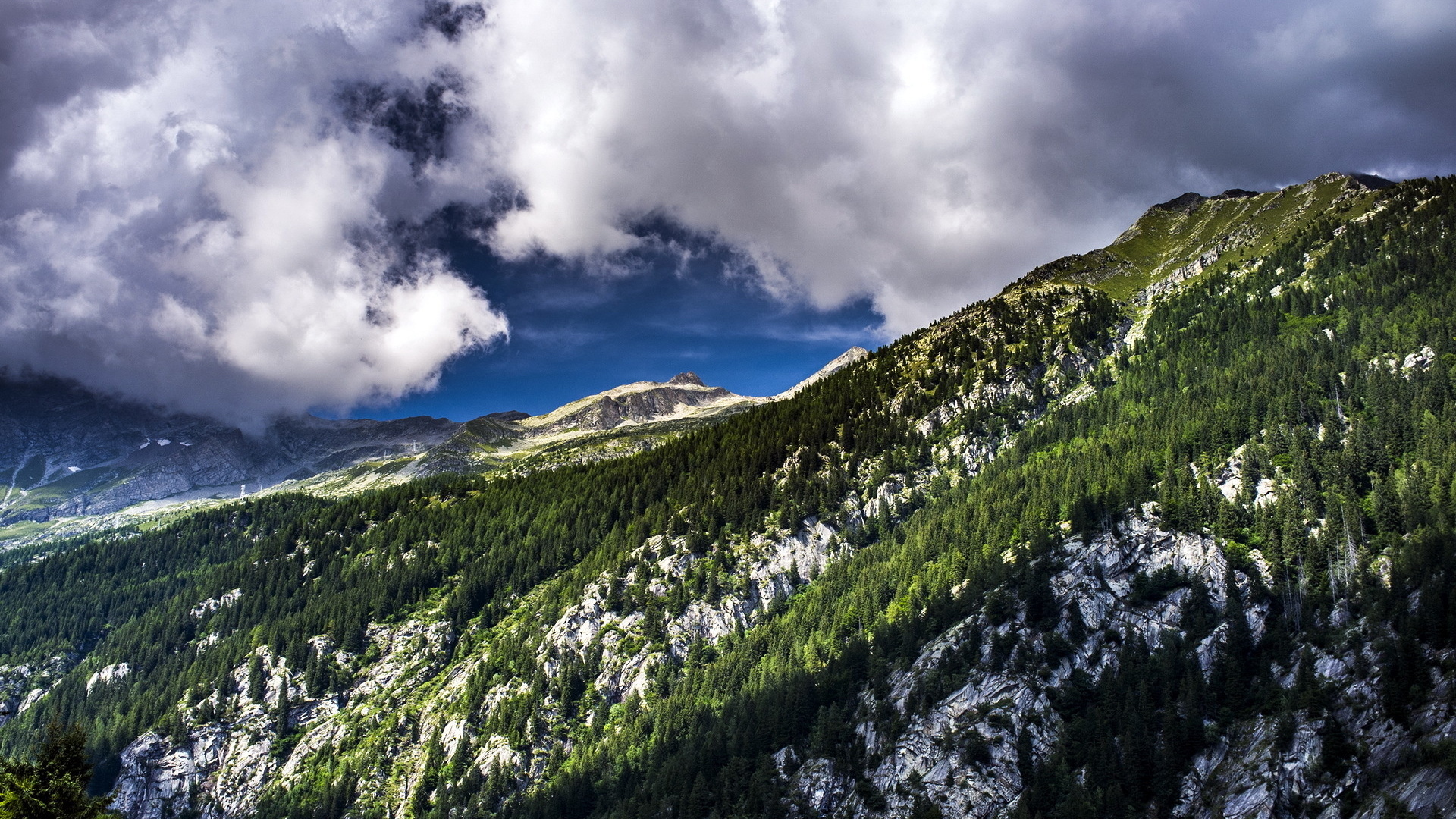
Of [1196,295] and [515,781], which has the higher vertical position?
[1196,295]

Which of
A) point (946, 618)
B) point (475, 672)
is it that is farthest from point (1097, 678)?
point (475, 672)

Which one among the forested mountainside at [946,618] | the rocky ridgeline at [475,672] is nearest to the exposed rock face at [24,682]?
the forested mountainside at [946,618]

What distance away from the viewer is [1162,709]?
75812mm

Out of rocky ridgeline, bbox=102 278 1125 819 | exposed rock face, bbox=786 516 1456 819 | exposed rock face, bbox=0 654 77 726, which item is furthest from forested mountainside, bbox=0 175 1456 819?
exposed rock face, bbox=0 654 77 726

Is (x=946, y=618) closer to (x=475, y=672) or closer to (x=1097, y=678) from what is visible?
(x=1097, y=678)

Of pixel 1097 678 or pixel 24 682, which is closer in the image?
pixel 1097 678

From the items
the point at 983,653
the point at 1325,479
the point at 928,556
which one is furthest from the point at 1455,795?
the point at 928,556

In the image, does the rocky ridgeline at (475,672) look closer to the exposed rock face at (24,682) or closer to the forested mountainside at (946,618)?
the forested mountainside at (946,618)

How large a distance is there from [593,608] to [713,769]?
56.6m

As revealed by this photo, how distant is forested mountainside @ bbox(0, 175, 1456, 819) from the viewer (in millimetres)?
73062

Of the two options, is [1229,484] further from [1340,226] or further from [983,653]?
[1340,226]

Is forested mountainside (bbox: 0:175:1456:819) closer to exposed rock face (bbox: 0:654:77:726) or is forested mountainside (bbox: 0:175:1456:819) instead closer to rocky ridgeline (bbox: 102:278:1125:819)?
rocky ridgeline (bbox: 102:278:1125:819)

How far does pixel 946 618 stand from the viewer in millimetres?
101625

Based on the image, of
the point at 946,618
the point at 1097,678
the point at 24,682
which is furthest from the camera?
the point at 24,682
